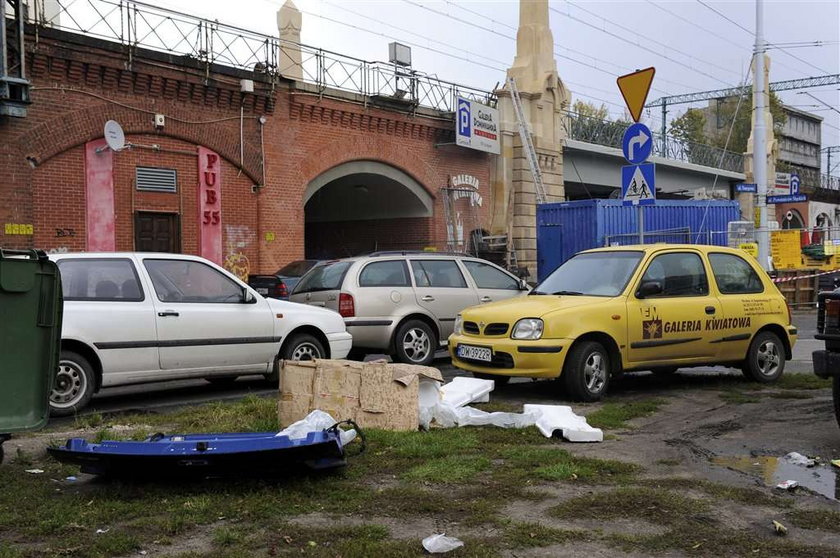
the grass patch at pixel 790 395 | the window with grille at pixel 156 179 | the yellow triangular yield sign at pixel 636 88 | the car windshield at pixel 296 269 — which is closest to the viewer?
the grass patch at pixel 790 395

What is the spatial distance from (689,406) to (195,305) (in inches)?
207

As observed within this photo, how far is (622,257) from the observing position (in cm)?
956

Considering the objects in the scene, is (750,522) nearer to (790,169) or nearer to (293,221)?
(293,221)

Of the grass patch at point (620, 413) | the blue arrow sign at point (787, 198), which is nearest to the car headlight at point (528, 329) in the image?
the grass patch at point (620, 413)

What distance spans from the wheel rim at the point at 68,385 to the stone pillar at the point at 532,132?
61.0 ft

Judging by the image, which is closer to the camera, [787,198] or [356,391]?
[356,391]

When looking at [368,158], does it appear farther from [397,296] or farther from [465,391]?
[465,391]

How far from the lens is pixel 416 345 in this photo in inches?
456

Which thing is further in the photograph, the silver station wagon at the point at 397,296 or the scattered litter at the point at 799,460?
the silver station wagon at the point at 397,296

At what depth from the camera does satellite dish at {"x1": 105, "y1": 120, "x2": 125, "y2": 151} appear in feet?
53.4

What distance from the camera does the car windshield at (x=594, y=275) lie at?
30.1ft

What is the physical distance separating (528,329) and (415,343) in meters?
3.32

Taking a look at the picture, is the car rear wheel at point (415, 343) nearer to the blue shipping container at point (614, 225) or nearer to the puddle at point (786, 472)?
the puddle at point (786, 472)

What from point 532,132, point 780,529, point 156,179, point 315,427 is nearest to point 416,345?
point 315,427
